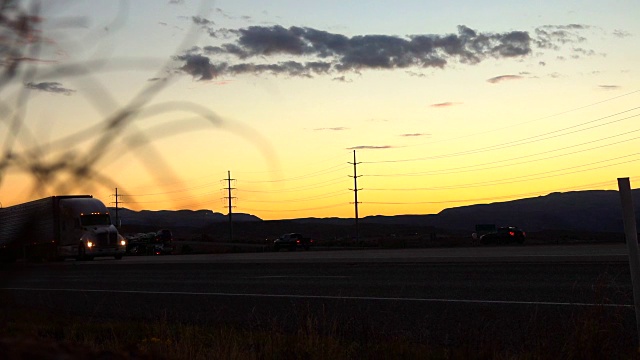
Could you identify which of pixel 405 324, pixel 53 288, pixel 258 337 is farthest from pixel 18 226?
pixel 53 288

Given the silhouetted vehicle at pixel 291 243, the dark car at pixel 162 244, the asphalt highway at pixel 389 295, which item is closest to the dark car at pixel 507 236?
the silhouetted vehicle at pixel 291 243

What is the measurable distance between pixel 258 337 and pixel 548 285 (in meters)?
9.08

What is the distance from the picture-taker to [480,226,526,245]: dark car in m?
61.9

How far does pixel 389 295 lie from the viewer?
617 inches

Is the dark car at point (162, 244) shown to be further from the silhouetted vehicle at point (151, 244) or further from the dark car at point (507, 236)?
the dark car at point (507, 236)

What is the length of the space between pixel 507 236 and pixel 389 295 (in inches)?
1926

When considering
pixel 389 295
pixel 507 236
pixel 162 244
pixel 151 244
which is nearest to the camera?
pixel 389 295

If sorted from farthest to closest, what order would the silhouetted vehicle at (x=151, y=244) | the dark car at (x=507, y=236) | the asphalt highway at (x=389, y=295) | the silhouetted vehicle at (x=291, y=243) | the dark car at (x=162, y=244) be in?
the silhouetted vehicle at (x=291, y=243) < the silhouetted vehicle at (x=151, y=244) < the dark car at (x=162, y=244) < the dark car at (x=507, y=236) < the asphalt highway at (x=389, y=295)

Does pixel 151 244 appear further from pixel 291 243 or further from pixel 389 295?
pixel 389 295

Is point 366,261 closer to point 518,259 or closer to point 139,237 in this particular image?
→ point 518,259

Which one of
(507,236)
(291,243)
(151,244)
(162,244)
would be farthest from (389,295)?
(151,244)

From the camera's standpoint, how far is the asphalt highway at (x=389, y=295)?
1096 cm

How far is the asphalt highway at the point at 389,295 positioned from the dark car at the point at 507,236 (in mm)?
36289

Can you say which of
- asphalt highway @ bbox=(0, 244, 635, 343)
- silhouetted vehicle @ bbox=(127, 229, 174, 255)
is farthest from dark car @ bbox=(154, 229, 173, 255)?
asphalt highway @ bbox=(0, 244, 635, 343)
